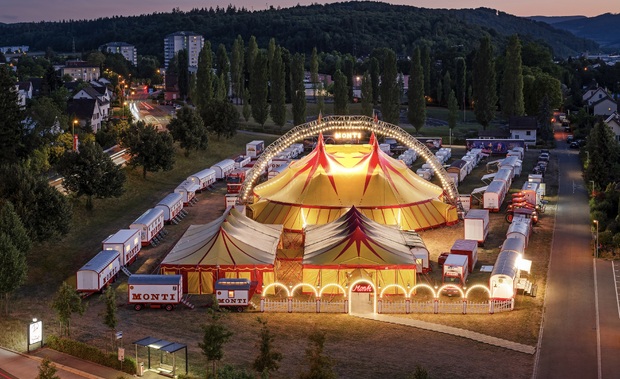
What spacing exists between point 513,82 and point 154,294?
201 feet

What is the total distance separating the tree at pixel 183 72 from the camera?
108562 millimetres

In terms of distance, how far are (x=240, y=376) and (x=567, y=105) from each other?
101 m

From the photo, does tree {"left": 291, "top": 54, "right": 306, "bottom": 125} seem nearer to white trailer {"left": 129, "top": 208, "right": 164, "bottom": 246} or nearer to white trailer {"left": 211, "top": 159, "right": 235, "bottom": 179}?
white trailer {"left": 211, "top": 159, "right": 235, "bottom": 179}

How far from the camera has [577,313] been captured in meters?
31.3

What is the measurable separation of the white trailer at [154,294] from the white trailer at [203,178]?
23204mm

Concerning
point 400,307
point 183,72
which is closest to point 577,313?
point 400,307

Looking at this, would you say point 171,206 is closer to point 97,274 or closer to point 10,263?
point 97,274

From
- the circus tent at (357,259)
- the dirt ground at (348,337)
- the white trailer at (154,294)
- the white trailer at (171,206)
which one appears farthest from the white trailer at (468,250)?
the white trailer at (171,206)

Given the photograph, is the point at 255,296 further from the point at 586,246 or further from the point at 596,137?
the point at 596,137

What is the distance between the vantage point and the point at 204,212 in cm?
4966

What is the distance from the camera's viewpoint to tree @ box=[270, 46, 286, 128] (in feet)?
271

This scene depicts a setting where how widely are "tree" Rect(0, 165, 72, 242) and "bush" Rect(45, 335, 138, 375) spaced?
31.8 feet

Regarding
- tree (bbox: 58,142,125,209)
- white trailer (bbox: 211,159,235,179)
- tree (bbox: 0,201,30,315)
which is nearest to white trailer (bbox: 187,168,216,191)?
white trailer (bbox: 211,159,235,179)

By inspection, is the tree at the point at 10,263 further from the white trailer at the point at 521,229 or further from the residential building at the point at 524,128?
the residential building at the point at 524,128
